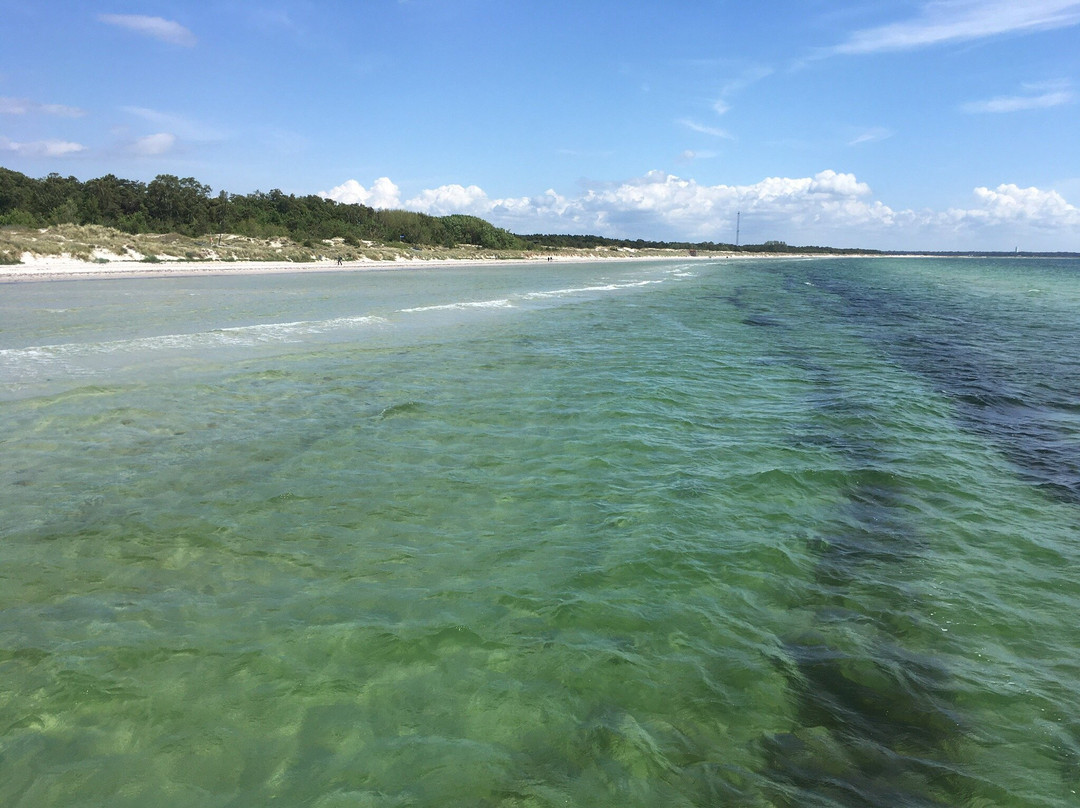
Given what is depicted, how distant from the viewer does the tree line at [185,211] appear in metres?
54.3

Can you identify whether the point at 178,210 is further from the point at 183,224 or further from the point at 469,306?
the point at 469,306

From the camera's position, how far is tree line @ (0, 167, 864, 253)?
5434cm

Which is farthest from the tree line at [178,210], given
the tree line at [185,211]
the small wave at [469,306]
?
the small wave at [469,306]

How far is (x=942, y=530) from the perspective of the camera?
6102mm

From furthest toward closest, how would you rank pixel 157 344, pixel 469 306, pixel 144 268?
pixel 144 268
pixel 469 306
pixel 157 344

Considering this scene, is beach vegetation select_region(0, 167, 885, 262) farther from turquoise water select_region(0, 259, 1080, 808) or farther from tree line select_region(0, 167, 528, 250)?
turquoise water select_region(0, 259, 1080, 808)

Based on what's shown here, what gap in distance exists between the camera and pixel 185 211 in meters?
62.7

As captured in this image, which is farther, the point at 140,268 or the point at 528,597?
the point at 140,268

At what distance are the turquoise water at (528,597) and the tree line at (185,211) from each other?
184ft

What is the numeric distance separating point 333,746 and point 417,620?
1.17m

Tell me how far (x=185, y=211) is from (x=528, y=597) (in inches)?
2777

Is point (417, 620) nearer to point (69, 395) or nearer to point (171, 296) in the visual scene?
→ point (69, 395)

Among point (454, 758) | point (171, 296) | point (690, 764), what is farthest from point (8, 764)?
point (171, 296)

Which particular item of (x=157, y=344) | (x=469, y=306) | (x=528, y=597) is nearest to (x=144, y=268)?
(x=469, y=306)
